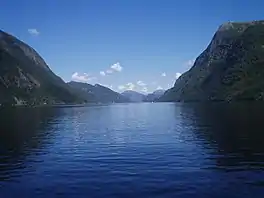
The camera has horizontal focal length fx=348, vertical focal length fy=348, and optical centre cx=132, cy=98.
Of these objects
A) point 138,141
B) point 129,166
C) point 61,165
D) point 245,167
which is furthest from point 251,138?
point 61,165

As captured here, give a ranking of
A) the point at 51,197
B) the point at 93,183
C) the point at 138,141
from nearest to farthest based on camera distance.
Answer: the point at 51,197 < the point at 93,183 < the point at 138,141

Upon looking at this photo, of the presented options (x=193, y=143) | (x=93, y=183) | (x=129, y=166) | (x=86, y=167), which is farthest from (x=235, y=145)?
(x=93, y=183)

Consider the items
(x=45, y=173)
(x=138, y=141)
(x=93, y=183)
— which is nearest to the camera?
(x=93, y=183)

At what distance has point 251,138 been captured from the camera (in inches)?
2830

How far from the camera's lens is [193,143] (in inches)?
2685

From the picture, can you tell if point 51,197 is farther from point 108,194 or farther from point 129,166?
point 129,166

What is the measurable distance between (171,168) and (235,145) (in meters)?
24.4

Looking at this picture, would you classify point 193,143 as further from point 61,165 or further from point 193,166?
point 61,165

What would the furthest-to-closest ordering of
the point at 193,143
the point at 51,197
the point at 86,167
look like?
the point at 193,143
the point at 86,167
the point at 51,197

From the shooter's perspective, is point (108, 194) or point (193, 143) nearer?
point (108, 194)

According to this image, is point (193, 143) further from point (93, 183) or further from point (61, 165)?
point (93, 183)

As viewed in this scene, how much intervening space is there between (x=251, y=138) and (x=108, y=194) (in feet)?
157

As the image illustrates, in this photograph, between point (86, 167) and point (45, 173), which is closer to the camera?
point (45, 173)

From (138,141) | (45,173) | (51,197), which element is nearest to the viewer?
(51,197)
